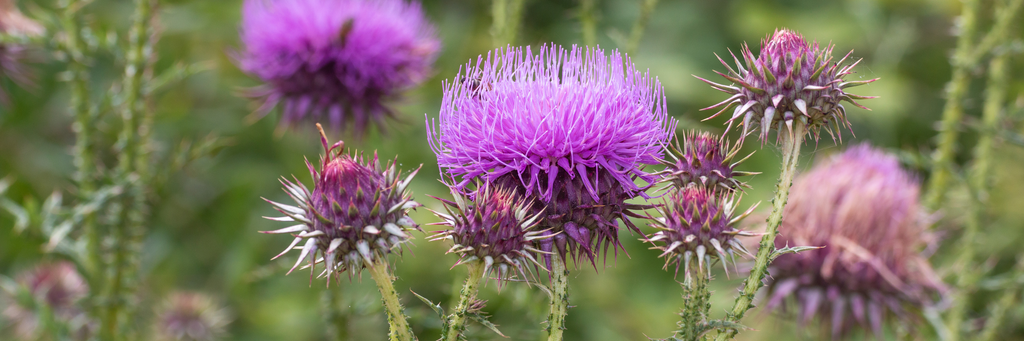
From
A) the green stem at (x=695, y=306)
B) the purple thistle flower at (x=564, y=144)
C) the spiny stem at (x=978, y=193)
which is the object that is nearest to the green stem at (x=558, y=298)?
the purple thistle flower at (x=564, y=144)

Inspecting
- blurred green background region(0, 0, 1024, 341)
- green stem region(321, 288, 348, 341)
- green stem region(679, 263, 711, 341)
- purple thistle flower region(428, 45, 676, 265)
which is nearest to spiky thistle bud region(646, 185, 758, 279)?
green stem region(679, 263, 711, 341)

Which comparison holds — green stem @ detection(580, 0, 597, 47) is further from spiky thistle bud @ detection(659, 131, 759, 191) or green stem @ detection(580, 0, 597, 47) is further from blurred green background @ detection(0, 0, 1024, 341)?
spiky thistle bud @ detection(659, 131, 759, 191)

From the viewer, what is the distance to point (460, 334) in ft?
6.71

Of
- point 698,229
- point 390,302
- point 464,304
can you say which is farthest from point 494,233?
point 698,229

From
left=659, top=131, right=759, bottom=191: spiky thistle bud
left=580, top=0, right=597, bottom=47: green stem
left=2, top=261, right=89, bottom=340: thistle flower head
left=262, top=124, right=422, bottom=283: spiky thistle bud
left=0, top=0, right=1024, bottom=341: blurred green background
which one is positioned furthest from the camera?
left=0, top=0, right=1024, bottom=341: blurred green background

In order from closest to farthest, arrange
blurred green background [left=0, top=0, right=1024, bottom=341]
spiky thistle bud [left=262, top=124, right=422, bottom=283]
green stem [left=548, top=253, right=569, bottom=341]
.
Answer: spiky thistle bud [left=262, top=124, right=422, bottom=283], green stem [left=548, top=253, right=569, bottom=341], blurred green background [left=0, top=0, right=1024, bottom=341]

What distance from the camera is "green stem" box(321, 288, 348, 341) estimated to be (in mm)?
3811

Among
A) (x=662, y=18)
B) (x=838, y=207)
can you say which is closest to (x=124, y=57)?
(x=838, y=207)

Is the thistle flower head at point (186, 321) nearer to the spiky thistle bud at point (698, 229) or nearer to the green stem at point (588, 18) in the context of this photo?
the green stem at point (588, 18)

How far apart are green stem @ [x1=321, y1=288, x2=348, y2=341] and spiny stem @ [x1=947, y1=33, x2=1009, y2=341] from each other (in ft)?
10.5

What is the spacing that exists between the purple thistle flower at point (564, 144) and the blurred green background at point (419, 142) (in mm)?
2555

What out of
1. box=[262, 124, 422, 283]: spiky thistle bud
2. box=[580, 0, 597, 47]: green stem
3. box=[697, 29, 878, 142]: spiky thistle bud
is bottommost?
box=[262, 124, 422, 283]: spiky thistle bud

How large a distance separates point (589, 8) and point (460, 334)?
225 centimetres

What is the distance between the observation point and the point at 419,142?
6.98 meters
